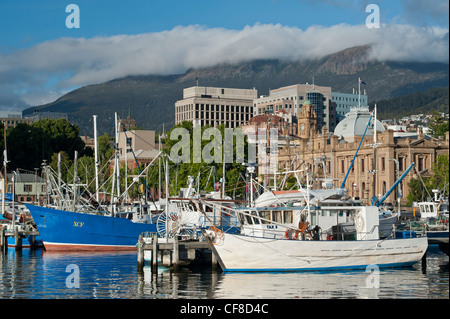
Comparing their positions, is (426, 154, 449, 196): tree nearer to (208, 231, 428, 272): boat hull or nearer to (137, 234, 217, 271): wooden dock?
(137, 234, 217, 271): wooden dock

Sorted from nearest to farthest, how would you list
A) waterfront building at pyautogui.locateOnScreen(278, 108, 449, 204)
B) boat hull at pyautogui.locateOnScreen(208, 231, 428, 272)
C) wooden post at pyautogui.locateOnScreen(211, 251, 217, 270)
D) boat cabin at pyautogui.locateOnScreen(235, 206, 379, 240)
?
boat hull at pyautogui.locateOnScreen(208, 231, 428, 272), boat cabin at pyautogui.locateOnScreen(235, 206, 379, 240), wooden post at pyautogui.locateOnScreen(211, 251, 217, 270), waterfront building at pyautogui.locateOnScreen(278, 108, 449, 204)

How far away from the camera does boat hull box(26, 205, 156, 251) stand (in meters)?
76.9

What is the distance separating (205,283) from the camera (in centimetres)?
4950

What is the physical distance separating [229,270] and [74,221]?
92.2ft

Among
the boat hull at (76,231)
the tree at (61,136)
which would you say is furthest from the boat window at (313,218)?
the tree at (61,136)

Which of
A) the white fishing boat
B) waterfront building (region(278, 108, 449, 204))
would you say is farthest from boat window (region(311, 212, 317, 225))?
waterfront building (region(278, 108, 449, 204))

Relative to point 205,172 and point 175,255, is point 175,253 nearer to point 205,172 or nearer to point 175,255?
point 175,255

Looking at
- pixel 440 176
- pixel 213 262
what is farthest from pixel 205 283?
pixel 440 176

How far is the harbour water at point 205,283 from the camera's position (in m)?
44.6

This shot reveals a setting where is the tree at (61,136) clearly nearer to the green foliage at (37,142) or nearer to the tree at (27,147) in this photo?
the green foliage at (37,142)

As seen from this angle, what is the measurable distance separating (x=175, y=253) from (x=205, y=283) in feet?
21.6

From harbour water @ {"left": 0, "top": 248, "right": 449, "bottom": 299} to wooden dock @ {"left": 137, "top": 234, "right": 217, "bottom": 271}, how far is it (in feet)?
3.02

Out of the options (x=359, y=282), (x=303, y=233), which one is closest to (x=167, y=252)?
(x=303, y=233)
